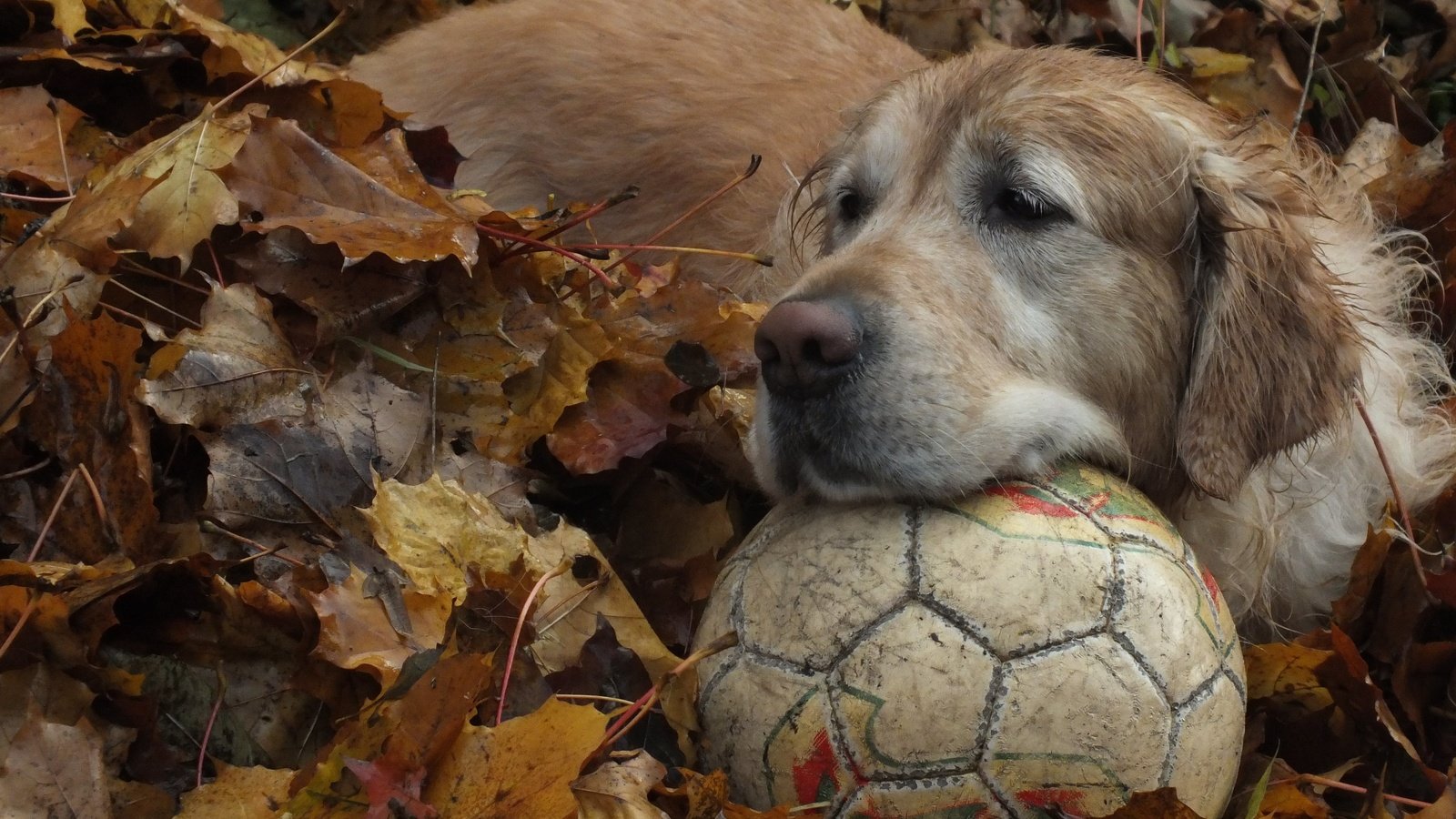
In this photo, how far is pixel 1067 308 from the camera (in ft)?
9.62

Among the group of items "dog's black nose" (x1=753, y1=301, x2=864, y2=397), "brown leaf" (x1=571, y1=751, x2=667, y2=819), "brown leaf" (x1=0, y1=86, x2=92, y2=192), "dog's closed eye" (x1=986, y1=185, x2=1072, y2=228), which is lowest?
"brown leaf" (x1=571, y1=751, x2=667, y2=819)

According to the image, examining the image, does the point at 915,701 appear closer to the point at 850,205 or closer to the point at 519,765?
the point at 519,765

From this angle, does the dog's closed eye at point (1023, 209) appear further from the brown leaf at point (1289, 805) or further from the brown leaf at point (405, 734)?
the brown leaf at point (405, 734)

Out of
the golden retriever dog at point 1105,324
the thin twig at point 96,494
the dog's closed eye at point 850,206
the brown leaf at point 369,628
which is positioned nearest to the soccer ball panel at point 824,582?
the golden retriever dog at point 1105,324

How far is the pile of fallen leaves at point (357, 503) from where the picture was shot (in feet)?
7.54

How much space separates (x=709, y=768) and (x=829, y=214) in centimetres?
169

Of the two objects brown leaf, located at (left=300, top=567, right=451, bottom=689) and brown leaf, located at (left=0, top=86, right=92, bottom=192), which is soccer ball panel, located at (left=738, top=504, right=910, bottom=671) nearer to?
brown leaf, located at (left=300, top=567, right=451, bottom=689)

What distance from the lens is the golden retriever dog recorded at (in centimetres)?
264

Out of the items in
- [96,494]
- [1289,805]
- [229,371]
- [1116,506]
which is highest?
[1116,506]

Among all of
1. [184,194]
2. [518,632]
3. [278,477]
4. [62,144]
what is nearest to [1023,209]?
[518,632]

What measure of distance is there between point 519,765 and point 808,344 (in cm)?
95

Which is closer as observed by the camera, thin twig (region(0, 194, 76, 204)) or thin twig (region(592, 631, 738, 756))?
thin twig (region(592, 631, 738, 756))

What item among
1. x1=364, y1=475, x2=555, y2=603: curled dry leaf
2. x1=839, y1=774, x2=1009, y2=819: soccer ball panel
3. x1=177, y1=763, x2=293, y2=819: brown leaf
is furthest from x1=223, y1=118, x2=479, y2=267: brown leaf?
x1=839, y1=774, x2=1009, y2=819: soccer ball panel

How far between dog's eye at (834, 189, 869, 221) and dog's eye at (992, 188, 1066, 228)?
0.47 meters
